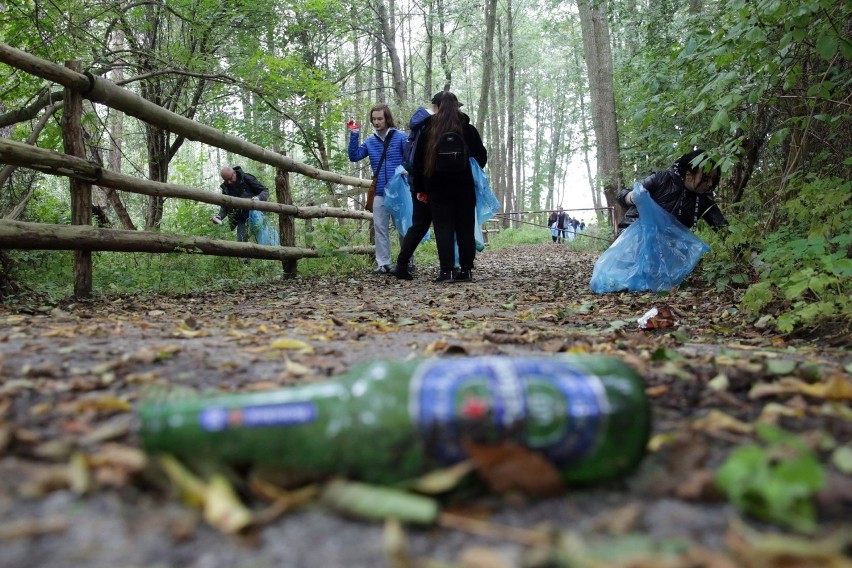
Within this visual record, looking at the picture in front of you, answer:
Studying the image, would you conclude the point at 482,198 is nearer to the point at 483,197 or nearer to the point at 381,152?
the point at 483,197

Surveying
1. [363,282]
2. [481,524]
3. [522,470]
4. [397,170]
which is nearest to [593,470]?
[522,470]

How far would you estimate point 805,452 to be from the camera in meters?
1.09

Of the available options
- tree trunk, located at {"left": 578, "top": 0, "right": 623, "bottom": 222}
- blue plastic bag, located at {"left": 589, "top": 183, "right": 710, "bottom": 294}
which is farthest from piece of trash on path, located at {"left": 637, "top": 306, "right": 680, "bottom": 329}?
tree trunk, located at {"left": 578, "top": 0, "right": 623, "bottom": 222}

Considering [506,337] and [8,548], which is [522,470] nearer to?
[8,548]

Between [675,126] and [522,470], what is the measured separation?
23.9ft

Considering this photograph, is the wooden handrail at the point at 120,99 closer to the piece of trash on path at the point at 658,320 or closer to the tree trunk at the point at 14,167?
the tree trunk at the point at 14,167

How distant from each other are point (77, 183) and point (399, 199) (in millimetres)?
3825

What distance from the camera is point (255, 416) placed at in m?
1.15

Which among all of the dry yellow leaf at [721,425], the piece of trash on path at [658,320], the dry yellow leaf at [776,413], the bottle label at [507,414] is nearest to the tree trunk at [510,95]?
the piece of trash on path at [658,320]

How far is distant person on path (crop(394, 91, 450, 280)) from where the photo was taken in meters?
5.92

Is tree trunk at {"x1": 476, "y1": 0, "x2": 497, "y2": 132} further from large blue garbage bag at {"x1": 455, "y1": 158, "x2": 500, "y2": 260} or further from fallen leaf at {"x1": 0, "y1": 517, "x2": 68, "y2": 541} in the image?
fallen leaf at {"x1": 0, "y1": 517, "x2": 68, "y2": 541}

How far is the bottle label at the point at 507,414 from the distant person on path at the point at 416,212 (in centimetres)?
494

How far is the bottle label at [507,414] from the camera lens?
114cm

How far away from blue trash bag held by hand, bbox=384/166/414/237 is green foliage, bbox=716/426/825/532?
6.20m
